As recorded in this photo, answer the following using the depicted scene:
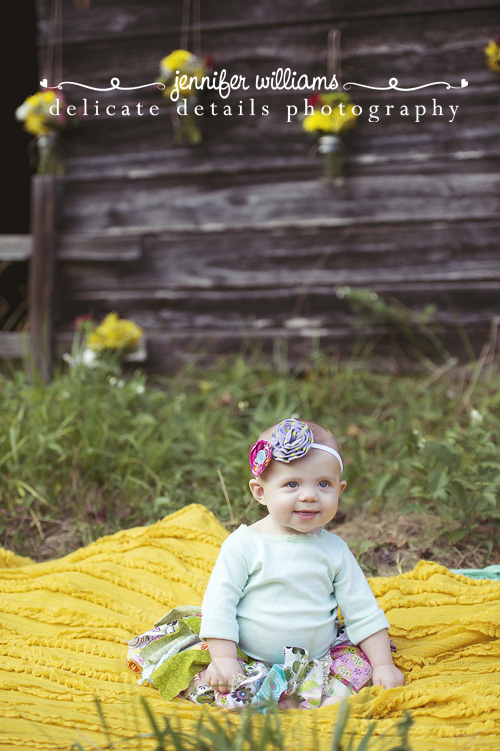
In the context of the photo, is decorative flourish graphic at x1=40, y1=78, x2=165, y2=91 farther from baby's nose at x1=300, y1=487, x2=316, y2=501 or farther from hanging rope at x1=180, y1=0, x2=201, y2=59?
baby's nose at x1=300, y1=487, x2=316, y2=501

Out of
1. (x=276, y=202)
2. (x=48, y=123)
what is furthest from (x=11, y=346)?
(x=276, y=202)

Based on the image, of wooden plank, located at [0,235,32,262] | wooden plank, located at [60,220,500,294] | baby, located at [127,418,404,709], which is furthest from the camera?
wooden plank, located at [0,235,32,262]

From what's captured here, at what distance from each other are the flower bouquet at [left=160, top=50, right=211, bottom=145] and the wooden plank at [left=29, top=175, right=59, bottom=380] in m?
0.91

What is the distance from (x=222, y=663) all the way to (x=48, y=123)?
12.6ft

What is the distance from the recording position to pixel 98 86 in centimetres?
469

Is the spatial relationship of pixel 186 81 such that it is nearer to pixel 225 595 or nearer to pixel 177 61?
pixel 177 61

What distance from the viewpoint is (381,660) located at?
1.78 meters

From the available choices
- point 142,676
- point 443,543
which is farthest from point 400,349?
point 142,676

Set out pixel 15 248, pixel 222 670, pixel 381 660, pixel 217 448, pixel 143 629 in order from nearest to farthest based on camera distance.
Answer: pixel 222 670 → pixel 381 660 → pixel 143 629 → pixel 217 448 → pixel 15 248

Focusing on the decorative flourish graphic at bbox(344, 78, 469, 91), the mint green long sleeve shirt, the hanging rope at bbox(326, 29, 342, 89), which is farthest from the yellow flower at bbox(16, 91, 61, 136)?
the mint green long sleeve shirt

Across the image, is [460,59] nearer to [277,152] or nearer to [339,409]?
[277,152]

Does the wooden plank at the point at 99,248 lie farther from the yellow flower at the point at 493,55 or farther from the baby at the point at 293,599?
the baby at the point at 293,599

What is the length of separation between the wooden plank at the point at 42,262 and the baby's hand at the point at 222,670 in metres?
Result: 3.24

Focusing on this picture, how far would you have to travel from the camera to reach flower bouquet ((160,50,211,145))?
14.3ft
